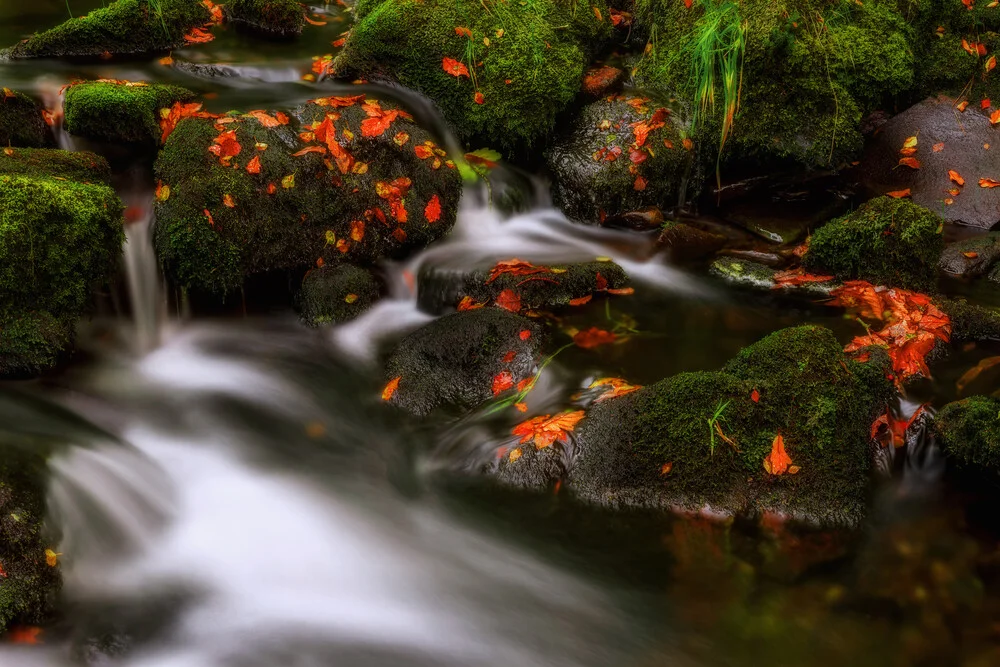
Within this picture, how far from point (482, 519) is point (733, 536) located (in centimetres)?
130

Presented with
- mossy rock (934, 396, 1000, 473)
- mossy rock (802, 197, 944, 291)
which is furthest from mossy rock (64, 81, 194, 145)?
mossy rock (934, 396, 1000, 473)

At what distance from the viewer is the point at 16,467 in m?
3.79

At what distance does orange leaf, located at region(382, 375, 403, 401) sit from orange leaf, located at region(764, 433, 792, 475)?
2305 millimetres

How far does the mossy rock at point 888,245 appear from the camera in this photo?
5613 mm

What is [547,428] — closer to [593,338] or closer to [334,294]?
[593,338]

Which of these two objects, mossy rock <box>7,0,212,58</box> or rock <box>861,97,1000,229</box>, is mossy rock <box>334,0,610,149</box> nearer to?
mossy rock <box>7,0,212,58</box>

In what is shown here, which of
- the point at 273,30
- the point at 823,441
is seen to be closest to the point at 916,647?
the point at 823,441

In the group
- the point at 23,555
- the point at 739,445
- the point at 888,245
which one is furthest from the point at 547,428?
the point at 888,245

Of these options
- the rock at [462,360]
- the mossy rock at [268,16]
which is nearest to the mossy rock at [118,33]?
the mossy rock at [268,16]

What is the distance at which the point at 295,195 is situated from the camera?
544cm

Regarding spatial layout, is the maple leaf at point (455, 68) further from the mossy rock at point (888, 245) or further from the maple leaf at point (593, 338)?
the mossy rock at point (888, 245)

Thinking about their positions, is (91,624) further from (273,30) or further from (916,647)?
(273,30)

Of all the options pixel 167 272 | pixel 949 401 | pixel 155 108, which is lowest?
pixel 949 401

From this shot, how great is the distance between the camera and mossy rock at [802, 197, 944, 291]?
5.61 m
